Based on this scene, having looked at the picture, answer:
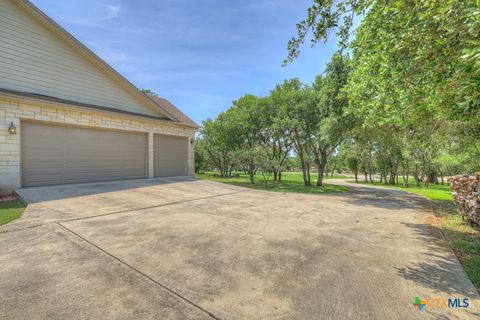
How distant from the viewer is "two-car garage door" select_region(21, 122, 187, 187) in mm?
8119

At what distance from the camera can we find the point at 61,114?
8672mm

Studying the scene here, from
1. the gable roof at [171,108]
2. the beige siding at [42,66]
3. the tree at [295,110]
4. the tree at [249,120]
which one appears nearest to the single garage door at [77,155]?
the beige siding at [42,66]

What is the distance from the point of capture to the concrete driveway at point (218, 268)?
6.86ft

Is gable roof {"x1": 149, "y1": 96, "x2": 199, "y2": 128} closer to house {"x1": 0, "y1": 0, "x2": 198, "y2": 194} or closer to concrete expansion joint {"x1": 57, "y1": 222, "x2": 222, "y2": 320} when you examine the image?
house {"x1": 0, "y1": 0, "x2": 198, "y2": 194}

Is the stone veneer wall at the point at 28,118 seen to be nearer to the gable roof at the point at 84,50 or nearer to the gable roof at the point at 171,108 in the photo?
the gable roof at the point at 84,50

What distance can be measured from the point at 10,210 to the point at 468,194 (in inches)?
454

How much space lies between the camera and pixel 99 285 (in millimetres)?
2373

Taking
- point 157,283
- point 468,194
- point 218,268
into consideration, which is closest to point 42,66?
point 157,283

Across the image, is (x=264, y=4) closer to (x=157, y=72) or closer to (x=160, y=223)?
(x=160, y=223)

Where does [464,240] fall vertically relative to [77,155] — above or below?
below

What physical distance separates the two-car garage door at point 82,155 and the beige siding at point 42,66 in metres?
1.70

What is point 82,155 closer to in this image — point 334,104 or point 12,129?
point 12,129

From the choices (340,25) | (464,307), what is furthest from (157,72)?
(464,307)

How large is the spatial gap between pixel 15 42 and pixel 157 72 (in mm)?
8083
